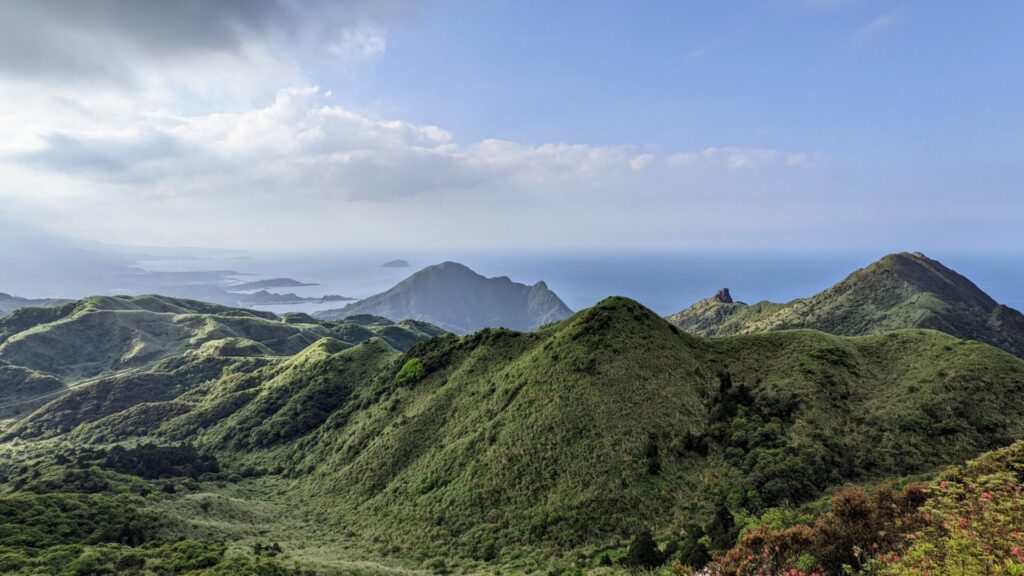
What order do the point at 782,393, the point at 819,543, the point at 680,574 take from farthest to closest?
the point at 782,393
the point at 680,574
the point at 819,543

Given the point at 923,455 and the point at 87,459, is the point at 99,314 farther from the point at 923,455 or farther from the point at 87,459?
the point at 923,455

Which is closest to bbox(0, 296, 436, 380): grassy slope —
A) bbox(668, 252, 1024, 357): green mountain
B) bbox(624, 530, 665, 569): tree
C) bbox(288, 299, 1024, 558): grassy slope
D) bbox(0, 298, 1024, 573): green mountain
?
bbox(0, 298, 1024, 573): green mountain

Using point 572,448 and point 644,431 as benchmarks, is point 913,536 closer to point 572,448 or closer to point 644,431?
point 644,431

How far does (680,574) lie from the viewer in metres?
17.9

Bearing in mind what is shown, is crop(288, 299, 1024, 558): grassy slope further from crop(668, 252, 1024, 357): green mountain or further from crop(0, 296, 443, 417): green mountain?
crop(0, 296, 443, 417): green mountain

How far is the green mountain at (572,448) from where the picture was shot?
1319 inches

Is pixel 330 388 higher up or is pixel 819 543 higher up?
pixel 819 543

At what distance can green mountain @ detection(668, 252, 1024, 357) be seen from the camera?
122 metres

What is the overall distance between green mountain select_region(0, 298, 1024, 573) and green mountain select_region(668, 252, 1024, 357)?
9199 centimetres

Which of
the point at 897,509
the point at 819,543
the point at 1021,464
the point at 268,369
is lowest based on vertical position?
the point at 268,369

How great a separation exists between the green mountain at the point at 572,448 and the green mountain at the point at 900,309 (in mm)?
91992

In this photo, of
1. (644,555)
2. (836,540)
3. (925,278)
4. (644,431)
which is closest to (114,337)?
(644,431)

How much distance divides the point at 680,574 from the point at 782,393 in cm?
3328

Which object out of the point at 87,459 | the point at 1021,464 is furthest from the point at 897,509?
the point at 87,459
